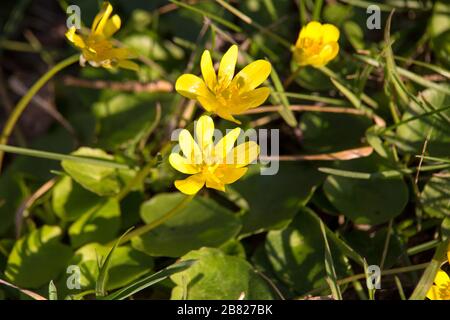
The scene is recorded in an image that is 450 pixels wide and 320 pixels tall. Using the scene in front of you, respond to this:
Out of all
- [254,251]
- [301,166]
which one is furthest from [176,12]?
[254,251]

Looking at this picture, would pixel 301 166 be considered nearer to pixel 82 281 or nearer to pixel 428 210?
pixel 428 210

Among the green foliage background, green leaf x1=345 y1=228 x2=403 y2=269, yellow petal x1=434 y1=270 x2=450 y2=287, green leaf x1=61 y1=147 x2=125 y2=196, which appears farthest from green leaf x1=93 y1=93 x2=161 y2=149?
yellow petal x1=434 y1=270 x2=450 y2=287

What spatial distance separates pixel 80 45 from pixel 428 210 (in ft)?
2.30

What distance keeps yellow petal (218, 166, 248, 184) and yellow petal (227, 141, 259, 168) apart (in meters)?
0.01

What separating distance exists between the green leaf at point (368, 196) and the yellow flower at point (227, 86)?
0.96ft

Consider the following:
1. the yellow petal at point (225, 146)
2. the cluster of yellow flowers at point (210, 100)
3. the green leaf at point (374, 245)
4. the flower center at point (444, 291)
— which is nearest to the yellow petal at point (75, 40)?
the cluster of yellow flowers at point (210, 100)

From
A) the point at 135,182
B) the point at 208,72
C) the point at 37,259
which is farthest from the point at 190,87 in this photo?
the point at 37,259

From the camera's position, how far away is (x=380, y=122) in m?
1.30

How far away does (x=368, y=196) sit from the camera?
1.25m

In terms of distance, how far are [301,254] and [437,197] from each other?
0.28 m

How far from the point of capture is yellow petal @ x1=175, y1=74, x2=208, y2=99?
103 cm

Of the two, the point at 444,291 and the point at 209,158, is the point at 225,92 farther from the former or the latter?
the point at 444,291

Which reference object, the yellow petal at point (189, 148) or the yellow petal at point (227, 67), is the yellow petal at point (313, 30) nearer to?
the yellow petal at point (227, 67)
